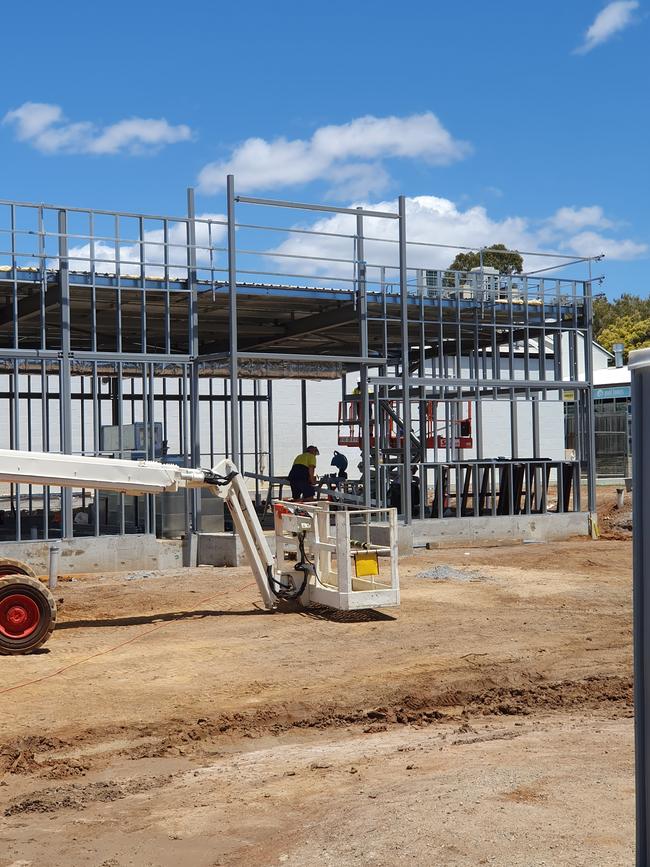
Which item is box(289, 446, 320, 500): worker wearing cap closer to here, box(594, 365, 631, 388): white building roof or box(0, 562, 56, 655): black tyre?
box(0, 562, 56, 655): black tyre

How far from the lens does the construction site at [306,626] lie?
23.5 ft

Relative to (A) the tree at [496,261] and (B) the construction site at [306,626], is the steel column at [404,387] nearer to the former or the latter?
(B) the construction site at [306,626]

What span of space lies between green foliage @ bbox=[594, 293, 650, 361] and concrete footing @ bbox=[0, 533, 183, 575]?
176ft

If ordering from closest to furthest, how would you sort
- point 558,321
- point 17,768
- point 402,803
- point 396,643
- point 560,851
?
point 560,851
point 402,803
point 17,768
point 396,643
point 558,321

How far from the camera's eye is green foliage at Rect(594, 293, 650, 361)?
3086 inches

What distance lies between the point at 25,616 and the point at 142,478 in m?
2.26

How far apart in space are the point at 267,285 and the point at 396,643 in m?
10.6

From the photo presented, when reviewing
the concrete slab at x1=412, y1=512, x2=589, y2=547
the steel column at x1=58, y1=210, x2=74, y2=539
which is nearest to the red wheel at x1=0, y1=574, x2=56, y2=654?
the steel column at x1=58, y1=210, x2=74, y2=539

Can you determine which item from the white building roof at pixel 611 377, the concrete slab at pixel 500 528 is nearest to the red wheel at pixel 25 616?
the concrete slab at pixel 500 528

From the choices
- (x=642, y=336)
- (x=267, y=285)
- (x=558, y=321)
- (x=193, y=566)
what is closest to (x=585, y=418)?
(x=558, y=321)

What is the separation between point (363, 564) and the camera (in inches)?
589

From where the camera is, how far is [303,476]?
72.9 ft

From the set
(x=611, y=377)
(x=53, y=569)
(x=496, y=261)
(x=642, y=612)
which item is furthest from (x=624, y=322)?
(x=642, y=612)

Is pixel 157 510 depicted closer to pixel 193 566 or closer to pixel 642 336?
pixel 193 566
